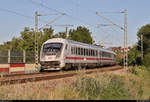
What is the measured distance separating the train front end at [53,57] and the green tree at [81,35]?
39751 mm

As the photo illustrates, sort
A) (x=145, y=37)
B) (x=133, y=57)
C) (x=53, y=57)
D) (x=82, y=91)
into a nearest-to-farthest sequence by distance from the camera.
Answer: (x=82, y=91) → (x=53, y=57) → (x=133, y=57) → (x=145, y=37)

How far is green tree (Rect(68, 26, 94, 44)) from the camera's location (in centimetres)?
6550

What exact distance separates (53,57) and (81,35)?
146ft

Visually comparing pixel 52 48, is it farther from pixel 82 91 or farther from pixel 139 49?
pixel 139 49

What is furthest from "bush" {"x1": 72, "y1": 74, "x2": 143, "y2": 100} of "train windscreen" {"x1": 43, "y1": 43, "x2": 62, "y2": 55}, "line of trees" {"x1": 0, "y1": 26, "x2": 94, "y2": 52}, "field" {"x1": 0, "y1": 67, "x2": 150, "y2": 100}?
"line of trees" {"x1": 0, "y1": 26, "x2": 94, "y2": 52}

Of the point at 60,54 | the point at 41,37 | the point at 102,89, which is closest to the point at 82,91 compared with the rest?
the point at 102,89

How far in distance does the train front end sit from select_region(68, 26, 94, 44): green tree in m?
39.8

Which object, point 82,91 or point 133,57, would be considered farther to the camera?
point 133,57

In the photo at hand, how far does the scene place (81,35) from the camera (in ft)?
220

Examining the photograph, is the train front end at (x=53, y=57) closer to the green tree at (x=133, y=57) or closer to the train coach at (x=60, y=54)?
the train coach at (x=60, y=54)

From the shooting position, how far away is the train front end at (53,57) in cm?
2289

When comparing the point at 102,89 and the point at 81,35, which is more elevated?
the point at 81,35

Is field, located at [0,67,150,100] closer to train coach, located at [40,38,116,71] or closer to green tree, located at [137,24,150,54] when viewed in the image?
train coach, located at [40,38,116,71]

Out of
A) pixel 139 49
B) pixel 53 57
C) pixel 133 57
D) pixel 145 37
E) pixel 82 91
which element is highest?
pixel 145 37
